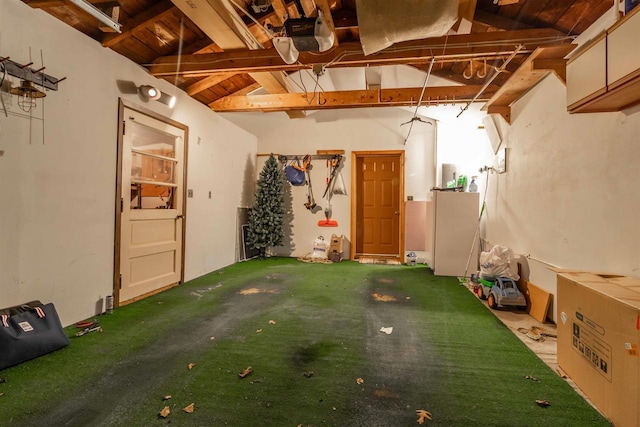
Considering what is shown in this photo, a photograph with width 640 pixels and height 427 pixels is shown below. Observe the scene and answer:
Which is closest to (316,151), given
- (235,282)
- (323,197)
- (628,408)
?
(323,197)

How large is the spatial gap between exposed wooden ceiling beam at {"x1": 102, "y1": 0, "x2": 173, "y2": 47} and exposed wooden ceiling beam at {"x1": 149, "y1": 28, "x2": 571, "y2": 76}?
1.84ft

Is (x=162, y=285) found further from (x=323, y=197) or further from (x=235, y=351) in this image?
(x=323, y=197)

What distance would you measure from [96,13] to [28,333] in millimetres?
2382

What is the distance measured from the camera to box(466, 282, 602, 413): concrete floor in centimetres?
204

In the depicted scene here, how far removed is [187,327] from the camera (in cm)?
264

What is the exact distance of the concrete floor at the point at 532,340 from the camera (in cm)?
204

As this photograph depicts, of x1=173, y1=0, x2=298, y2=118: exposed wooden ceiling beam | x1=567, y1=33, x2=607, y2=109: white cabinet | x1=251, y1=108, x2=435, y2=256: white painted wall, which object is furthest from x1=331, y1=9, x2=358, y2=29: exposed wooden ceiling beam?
x1=251, y1=108, x2=435, y2=256: white painted wall

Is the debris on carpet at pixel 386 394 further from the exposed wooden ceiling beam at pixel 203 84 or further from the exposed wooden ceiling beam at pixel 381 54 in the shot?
the exposed wooden ceiling beam at pixel 203 84

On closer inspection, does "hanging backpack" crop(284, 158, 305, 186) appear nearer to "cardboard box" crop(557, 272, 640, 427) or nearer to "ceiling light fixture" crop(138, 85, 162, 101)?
"ceiling light fixture" crop(138, 85, 162, 101)

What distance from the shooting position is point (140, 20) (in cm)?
277

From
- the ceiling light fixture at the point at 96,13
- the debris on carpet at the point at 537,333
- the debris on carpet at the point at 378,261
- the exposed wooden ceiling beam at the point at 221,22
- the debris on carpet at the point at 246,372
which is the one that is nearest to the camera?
the debris on carpet at the point at 246,372

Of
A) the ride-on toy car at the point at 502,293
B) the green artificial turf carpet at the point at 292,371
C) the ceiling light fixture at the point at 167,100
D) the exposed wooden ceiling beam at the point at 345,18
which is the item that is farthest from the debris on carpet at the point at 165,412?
the exposed wooden ceiling beam at the point at 345,18

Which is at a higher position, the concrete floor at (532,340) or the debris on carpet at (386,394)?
the concrete floor at (532,340)

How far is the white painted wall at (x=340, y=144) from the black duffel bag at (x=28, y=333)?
4388mm
